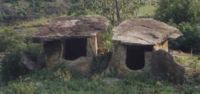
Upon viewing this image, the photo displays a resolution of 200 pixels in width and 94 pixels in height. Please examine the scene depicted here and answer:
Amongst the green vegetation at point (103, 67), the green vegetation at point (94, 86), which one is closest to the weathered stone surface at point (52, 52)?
the green vegetation at point (103, 67)

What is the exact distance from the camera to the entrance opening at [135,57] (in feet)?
64.9

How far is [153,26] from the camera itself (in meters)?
20.0

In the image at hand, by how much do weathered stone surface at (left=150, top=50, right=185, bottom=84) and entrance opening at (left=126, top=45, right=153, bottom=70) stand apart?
1163 mm

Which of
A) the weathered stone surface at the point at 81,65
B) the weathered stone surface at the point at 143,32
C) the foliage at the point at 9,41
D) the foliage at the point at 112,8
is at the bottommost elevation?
the foliage at the point at 9,41

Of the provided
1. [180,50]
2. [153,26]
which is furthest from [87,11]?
[153,26]

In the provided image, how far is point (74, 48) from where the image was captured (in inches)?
840

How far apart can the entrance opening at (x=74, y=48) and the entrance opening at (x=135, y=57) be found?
6.14 ft

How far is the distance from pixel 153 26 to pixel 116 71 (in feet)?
7.13

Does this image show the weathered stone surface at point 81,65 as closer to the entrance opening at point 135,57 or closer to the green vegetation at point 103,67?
the green vegetation at point 103,67

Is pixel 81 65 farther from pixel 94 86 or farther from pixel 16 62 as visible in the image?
pixel 16 62

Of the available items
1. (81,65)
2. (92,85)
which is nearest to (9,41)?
(81,65)

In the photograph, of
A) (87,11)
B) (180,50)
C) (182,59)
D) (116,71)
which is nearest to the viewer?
(116,71)

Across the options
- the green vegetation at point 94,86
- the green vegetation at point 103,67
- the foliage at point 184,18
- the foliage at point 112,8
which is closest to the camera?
the green vegetation at point 94,86

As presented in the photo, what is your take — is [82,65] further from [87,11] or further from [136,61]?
[87,11]
